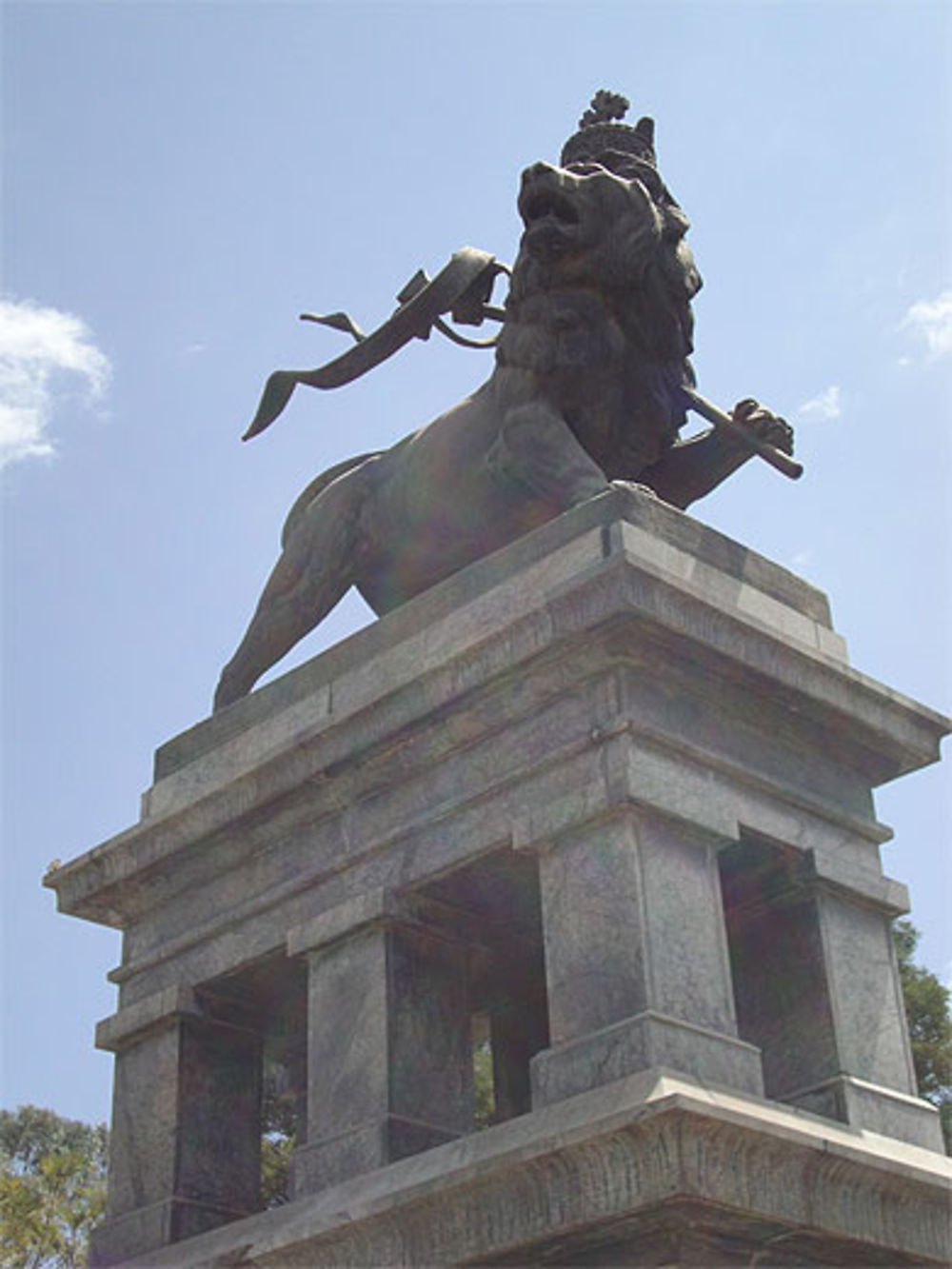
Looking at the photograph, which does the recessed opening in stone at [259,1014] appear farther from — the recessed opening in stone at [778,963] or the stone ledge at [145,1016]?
the recessed opening in stone at [778,963]

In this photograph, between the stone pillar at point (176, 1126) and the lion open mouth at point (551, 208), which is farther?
the lion open mouth at point (551, 208)

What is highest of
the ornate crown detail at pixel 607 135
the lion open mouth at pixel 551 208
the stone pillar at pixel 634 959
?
the ornate crown detail at pixel 607 135

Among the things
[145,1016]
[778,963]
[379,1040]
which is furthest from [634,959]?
[145,1016]

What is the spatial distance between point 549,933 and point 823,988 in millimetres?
1723

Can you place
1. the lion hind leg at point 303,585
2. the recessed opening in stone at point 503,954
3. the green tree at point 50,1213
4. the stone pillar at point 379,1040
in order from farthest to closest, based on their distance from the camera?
the green tree at point 50,1213, the lion hind leg at point 303,585, the recessed opening in stone at point 503,954, the stone pillar at point 379,1040

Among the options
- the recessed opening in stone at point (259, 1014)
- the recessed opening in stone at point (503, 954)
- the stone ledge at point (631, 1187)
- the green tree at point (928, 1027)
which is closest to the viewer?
the stone ledge at point (631, 1187)

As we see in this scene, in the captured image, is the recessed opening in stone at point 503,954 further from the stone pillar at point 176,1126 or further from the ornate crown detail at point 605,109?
the ornate crown detail at point 605,109

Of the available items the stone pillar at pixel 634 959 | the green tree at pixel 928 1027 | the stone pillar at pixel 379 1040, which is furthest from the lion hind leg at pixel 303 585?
the green tree at pixel 928 1027

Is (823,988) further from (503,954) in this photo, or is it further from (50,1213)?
(50,1213)

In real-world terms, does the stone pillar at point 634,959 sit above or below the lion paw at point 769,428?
below

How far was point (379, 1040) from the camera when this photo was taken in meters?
10.5

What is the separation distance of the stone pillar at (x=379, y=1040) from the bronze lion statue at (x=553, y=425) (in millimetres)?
2843

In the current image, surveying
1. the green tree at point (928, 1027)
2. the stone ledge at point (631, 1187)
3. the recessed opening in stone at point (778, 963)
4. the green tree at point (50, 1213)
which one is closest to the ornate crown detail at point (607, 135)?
the recessed opening in stone at point (778, 963)

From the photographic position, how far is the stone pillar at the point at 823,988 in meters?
10.2
